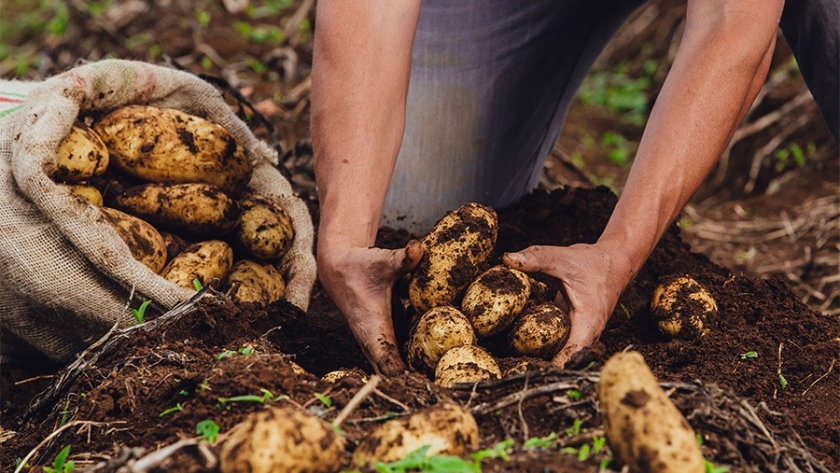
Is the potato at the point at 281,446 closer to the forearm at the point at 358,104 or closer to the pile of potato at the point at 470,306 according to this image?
the pile of potato at the point at 470,306

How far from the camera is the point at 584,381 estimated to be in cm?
185

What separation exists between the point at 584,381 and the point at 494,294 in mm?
542

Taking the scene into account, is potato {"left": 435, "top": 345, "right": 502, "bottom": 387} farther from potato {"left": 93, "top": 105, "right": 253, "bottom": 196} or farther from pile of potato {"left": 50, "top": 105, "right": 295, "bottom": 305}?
potato {"left": 93, "top": 105, "right": 253, "bottom": 196}

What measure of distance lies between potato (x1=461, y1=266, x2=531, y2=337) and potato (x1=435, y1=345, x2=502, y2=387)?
3.5 inches

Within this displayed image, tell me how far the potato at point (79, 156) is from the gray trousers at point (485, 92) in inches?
49.8

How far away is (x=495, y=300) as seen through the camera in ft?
7.68

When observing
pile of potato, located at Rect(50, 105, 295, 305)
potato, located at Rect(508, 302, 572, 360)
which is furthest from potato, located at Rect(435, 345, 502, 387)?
pile of potato, located at Rect(50, 105, 295, 305)

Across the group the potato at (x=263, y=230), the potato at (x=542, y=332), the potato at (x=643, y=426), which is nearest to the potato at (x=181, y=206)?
the potato at (x=263, y=230)

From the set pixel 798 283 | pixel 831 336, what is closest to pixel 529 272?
pixel 831 336

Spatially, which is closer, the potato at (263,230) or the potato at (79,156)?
the potato at (79,156)

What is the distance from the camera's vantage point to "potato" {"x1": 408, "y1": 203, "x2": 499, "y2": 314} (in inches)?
94.3

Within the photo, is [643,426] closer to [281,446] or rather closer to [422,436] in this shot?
[422,436]

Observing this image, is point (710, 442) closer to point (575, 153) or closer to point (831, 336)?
point (831, 336)

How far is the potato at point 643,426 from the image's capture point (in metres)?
1.54
